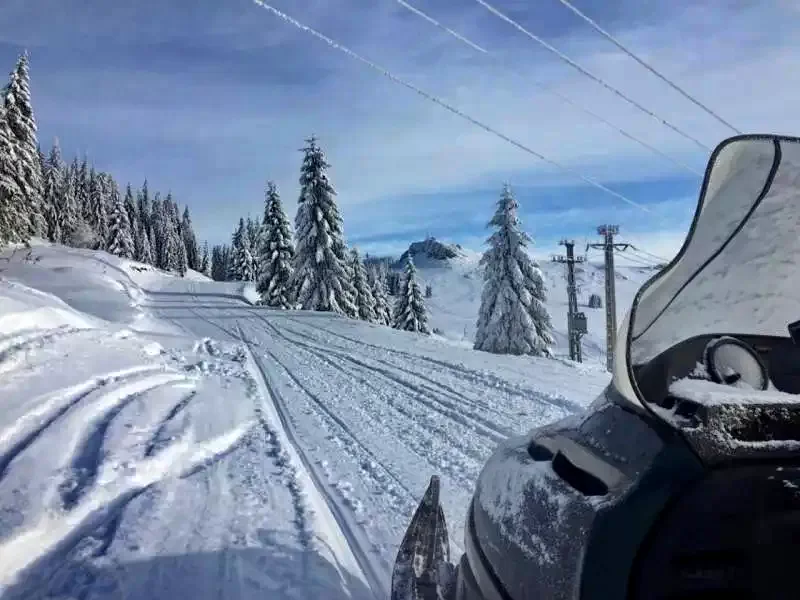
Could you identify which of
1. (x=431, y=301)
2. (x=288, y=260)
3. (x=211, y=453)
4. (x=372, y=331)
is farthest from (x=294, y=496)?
(x=431, y=301)

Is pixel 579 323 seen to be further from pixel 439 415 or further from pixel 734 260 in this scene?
pixel 734 260

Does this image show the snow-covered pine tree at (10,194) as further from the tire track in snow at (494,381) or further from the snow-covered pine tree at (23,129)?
the tire track in snow at (494,381)

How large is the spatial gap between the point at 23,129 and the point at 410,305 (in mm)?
27625

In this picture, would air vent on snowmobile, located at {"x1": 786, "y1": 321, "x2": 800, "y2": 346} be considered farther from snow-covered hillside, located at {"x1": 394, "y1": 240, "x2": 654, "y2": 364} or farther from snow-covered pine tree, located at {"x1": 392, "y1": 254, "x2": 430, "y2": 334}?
snow-covered hillside, located at {"x1": 394, "y1": 240, "x2": 654, "y2": 364}

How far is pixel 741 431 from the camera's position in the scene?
1.47 m

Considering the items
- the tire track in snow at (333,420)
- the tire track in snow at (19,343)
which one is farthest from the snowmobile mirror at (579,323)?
the tire track in snow at (19,343)

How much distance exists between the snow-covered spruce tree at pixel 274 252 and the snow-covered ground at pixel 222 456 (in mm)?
27922

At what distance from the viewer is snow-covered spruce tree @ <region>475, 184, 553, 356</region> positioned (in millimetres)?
29500

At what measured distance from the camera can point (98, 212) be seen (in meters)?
78.6

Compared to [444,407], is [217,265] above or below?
above

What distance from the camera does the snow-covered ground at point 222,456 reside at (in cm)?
361

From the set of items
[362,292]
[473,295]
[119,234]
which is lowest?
[362,292]

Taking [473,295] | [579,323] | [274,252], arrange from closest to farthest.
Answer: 1. [579,323]
2. [274,252]
3. [473,295]

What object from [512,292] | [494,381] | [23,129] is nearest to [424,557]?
[494,381]
